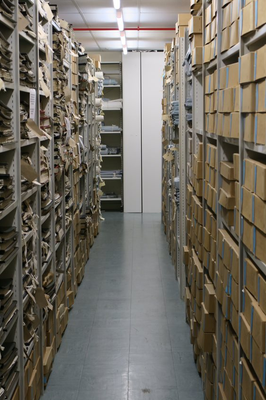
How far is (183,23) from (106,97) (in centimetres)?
660

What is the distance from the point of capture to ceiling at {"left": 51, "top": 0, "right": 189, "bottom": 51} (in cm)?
754

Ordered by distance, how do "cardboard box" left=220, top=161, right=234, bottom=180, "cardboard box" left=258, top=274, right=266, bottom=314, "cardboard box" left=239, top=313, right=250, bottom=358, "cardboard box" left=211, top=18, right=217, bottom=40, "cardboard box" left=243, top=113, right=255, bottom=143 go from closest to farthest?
1. "cardboard box" left=258, top=274, right=266, bottom=314
2. "cardboard box" left=243, top=113, right=255, bottom=143
3. "cardboard box" left=239, top=313, right=250, bottom=358
4. "cardboard box" left=220, top=161, right=234, bottom=180
5. "cardboard box" left=211, top=18, right=217, bottom=40

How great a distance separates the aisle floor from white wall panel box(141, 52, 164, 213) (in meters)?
3.65

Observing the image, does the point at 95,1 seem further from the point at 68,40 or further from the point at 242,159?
the point at 242,159

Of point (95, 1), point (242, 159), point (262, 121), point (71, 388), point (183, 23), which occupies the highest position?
point (95, 1)

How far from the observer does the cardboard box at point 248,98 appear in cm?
200

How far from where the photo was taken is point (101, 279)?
656 centimetres

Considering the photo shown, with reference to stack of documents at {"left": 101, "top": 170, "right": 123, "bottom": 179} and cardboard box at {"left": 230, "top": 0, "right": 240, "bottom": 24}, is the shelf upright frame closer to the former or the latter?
cardboard box at {"left": 230, "top": 0, "right": 240, "bottom": 24}

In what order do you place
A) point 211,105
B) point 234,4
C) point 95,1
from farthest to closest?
point 95,1 → point 211,105 → point 234,4

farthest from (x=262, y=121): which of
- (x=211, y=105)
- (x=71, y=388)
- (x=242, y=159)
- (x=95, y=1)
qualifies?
(x=95, y=1)

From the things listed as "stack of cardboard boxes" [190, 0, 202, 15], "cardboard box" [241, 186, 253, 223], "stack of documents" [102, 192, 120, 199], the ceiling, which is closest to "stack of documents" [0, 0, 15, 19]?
"cardboard box" [241, 186, 253, 223]

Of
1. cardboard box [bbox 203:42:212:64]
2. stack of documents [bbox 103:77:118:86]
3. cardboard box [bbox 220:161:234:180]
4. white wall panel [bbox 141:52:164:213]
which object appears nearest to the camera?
cardboard box [bbox 220:161:234:180]

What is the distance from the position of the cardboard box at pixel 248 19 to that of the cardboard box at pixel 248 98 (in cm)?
19

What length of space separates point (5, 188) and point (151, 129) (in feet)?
28.1
